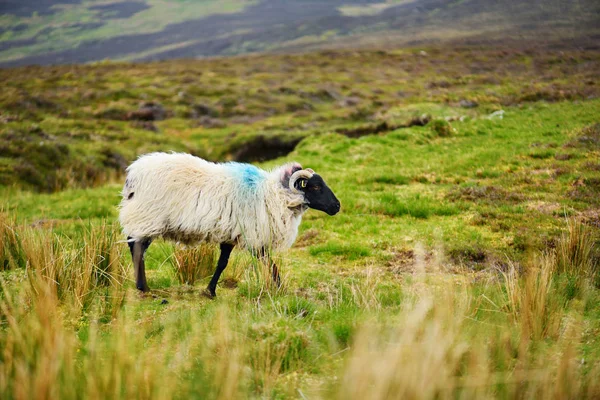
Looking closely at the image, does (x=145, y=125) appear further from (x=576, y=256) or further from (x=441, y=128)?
(x=576, y=256)

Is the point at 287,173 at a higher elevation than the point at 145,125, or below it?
higher

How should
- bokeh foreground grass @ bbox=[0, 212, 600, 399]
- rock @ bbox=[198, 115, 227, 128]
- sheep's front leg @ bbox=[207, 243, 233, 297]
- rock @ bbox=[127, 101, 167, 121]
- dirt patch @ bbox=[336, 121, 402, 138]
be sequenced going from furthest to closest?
rock @ bbox=[127, 101, 167, 121], rock @ bbox=[198, 115, 227, 128], dirt patch @ bbox=[336, 121, 402, 138], sheep's front leg @ bbox=[207, 243, 233, 297], bokeh foreground grass @ bbox=[0, 212, 600, 399]

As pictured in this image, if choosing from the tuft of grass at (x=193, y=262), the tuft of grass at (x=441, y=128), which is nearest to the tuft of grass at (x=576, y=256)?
the tuft of grass at (x=193, y=262)

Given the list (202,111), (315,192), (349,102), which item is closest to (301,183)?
(315,192)

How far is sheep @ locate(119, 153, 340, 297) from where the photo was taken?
24.2 ft

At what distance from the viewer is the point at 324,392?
395 cm

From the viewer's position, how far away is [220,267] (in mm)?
7199

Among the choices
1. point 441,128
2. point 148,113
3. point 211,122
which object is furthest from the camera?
point 148,113

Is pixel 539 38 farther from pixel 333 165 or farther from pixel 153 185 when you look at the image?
pixel 153 185

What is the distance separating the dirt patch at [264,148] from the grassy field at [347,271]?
0.12 m

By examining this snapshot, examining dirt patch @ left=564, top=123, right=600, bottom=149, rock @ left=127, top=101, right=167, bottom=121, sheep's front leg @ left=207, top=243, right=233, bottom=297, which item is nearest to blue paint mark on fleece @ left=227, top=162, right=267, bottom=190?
sheep's front leg @ left=207, top=243, right=233, bottom=297

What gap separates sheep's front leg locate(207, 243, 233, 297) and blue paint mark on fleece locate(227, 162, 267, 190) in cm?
101

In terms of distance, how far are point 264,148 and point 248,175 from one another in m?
20.0

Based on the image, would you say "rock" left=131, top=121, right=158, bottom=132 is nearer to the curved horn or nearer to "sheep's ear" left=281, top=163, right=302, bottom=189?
"sheep's ear" left=281, top=163, right=302, bottom=189
